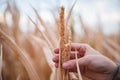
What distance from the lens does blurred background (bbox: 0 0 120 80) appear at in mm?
913

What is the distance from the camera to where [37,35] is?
1.48 meters

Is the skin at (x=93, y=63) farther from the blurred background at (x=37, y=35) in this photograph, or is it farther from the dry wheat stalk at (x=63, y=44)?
the dry wheat stalk at (x=63, y=44)

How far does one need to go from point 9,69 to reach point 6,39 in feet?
1.26

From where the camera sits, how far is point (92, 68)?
3.37ft

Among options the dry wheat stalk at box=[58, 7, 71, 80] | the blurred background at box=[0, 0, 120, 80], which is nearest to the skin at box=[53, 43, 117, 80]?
the blurred background at box=[0, 0, 120, 80]

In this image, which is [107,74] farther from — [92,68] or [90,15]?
[90,15]

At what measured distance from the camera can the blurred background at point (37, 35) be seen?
91 centimetres

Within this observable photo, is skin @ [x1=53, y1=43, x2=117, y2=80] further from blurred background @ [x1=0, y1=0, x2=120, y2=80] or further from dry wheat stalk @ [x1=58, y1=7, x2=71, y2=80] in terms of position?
dry wheat stalk @ [x1=58, y1=7, x2=71, y2=80]

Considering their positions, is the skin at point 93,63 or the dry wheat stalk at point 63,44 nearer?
the dry wheat stalk at point 63,44

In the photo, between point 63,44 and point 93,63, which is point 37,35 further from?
point 63,44

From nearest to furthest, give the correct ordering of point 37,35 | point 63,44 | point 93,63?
point 63,44
point 93,63
point 37,35

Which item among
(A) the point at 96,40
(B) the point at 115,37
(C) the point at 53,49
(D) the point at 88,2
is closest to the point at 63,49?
(C) the point at 53,49

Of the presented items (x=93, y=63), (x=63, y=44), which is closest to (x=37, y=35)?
(x=93, y=63)

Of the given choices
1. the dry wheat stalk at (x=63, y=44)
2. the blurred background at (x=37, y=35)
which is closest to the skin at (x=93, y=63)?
the blurred background at (x=37, y=35)
